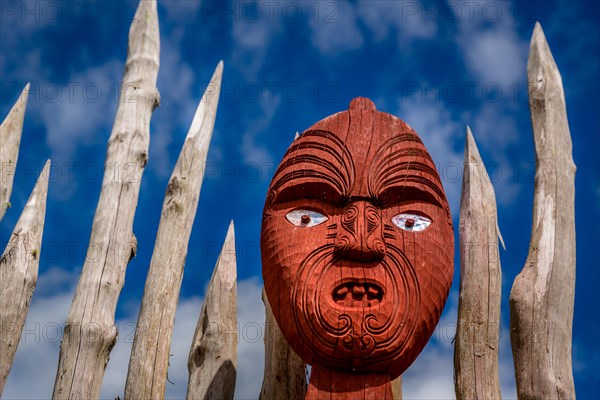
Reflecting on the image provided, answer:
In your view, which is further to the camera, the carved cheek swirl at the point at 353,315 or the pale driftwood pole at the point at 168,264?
the pale driftwood pole at the point at 168,264

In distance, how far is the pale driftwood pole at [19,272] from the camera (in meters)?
5.39

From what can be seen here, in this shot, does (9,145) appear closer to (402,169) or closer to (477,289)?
(402,169)

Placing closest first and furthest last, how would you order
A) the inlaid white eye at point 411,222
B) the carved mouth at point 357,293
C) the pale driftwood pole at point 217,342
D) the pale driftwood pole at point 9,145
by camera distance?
the carved mouth at point 357,293, the inlaid white eye at point 411,222, the pale driftwood pole at point 217,342, the pale driftwood pole at point 9,145

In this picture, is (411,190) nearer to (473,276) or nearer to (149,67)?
(473,276)

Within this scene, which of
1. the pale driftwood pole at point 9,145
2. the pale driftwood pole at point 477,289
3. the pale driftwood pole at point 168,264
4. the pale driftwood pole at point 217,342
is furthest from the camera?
the pale driftwood pole at point 9,145

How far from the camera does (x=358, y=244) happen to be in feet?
13.5

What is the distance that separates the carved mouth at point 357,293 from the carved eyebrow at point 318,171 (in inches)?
20.6

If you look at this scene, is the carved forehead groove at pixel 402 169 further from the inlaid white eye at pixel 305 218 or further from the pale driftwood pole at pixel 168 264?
the pale driftwood pole at pixel 168 264

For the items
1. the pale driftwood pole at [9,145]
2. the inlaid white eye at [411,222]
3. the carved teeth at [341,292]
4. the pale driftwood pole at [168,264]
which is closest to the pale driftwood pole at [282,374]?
the pale driftwood pole at [168,264]

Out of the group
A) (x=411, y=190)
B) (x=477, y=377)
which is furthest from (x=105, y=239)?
(x=477, y=377)

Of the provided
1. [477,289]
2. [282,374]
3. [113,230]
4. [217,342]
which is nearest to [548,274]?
[477,289]

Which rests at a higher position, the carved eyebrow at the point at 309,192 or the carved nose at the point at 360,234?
the carved eyebrow at the point at 309,192

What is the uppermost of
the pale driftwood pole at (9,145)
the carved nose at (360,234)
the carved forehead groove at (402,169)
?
the pale driftwood pole at (9,145)

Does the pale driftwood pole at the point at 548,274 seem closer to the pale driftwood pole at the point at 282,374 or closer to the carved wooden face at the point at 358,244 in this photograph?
the carved wooden face at the point at 358,244
